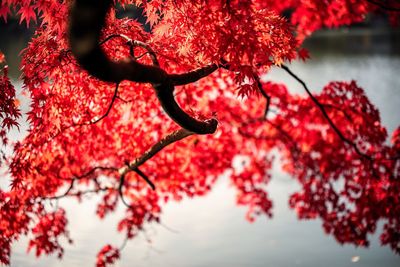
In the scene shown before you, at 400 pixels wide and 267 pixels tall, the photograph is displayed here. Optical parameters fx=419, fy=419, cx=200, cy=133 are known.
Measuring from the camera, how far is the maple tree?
4.14 metres

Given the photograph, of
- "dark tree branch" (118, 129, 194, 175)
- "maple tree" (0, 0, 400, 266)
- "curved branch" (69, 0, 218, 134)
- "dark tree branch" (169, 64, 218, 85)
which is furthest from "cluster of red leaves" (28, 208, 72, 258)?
"curved branch" (69, 0, 218, 134)

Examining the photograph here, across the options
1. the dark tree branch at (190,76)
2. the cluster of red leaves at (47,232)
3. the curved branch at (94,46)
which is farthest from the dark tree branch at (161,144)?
the cluster of red leaves at (47,232)

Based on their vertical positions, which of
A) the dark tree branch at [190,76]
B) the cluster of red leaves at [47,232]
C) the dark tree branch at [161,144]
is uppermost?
the dark tree branch at [190,76]

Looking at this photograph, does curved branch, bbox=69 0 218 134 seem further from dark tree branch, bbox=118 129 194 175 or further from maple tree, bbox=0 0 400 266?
dark tree branch, bbox=118 129 194 175

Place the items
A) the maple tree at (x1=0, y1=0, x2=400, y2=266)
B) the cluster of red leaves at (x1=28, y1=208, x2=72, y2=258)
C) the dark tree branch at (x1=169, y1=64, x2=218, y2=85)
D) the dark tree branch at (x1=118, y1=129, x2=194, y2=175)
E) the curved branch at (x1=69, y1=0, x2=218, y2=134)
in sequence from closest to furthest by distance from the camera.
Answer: the curved branch at (x1=69, y1=0, x2=218, y2=134) → the dark tree branch at (x1=169, y1=64, x2=218, y2=85) → the maple tree at (x1=0, y1=0, x2=400, y2=266) → the dark tree branch at (x1=118, y1=129, x2=194, y2=175) → the cluster of red leaves at (x1=28, y1=208, x2=72, y2=258)

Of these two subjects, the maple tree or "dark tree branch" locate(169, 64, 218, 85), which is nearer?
"dark tree branch" locate(169, 64, 218, 85)

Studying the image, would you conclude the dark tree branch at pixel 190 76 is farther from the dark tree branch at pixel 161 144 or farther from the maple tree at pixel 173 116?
the dark tree branch at pixel 161 144

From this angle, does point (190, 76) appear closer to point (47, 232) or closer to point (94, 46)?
point (94, 46)

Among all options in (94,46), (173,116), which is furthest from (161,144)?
(94,46)

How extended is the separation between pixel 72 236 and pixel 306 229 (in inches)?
238

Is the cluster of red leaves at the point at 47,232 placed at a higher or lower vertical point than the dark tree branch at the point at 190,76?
lower

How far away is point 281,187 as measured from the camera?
13.9 m

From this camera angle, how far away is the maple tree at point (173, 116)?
4.14 metres

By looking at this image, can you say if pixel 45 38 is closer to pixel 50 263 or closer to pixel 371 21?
pixel 50 263
